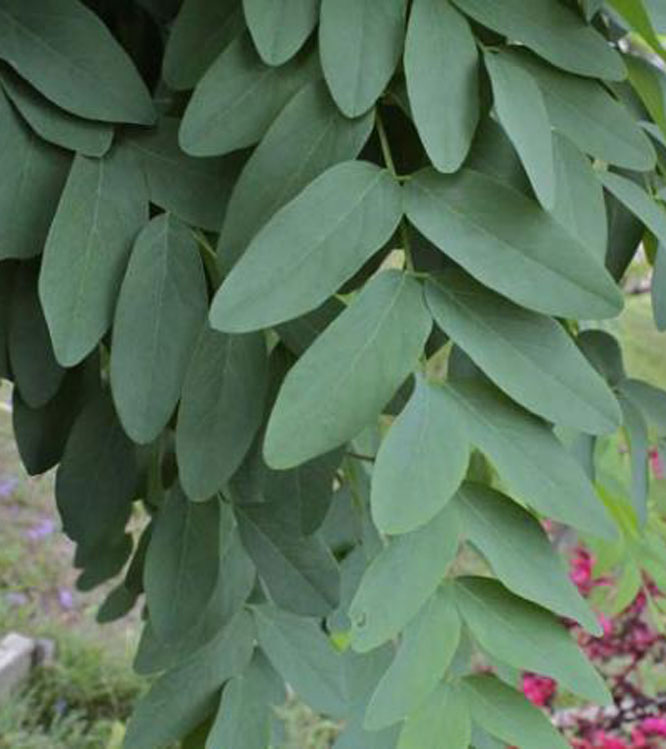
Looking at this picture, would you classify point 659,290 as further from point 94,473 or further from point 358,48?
point 94,473

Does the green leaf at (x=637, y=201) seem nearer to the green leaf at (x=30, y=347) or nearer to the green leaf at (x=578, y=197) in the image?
the green leaf at (x=578, y=197)

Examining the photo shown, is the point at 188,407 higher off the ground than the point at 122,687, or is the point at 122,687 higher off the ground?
the point at 188,407

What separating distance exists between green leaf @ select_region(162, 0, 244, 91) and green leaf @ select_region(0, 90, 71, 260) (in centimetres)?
6

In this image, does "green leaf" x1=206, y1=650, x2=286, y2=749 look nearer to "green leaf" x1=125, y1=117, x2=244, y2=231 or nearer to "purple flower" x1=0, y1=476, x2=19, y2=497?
"green leaf" x1=125, y1=117, x2=244, y2=231

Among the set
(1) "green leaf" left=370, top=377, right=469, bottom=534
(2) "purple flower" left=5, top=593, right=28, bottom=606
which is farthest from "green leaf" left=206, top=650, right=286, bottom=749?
(2) "purple flower" left=5, top=593, right=28, bottom=606

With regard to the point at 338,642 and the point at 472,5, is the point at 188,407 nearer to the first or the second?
the point at 472,5

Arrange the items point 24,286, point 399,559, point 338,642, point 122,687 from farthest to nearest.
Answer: point 122,687 < point 338,642 < point 24,286 < point 399,559

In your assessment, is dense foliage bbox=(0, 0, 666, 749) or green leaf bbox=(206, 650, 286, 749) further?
green leaf bbox=(206, 650, 286, 749)

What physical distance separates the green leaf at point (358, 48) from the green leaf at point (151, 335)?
4.2 inches

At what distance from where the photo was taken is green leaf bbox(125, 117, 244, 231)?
0.55 meters

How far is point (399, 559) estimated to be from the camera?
1.58 ft

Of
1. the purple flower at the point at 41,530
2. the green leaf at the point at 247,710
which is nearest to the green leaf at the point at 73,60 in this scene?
the green leaf at the point at 247,710

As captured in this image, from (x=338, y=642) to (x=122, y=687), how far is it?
6.00 ft

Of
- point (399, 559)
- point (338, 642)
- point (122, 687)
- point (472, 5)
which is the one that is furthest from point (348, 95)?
point (122, 687)
